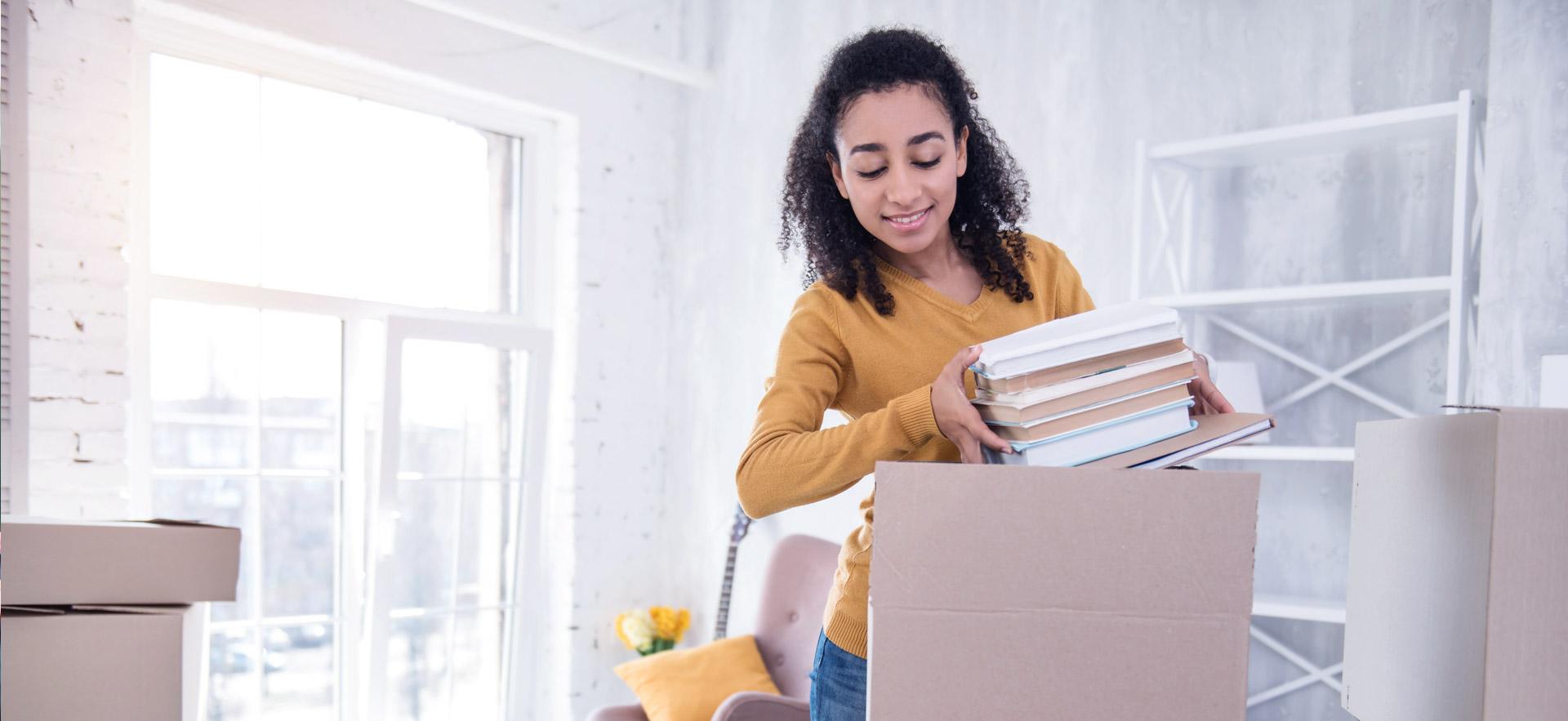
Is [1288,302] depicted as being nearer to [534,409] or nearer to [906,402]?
[906,402]

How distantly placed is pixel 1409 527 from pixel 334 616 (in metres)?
3.18

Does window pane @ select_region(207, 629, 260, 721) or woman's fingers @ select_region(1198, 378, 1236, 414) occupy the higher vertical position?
woman's fingers @ select_region(1198, 378, 1236, 414)

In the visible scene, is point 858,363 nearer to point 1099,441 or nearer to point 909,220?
point 909,220

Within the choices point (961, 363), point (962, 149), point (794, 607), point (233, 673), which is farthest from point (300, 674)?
point (961, 363)

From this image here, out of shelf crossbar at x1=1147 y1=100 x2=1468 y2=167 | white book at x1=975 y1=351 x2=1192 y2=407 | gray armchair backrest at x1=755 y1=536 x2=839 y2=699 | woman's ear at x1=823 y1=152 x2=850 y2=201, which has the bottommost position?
gray armchair backrest at x1=755 y1=536 x2=839 y2=699

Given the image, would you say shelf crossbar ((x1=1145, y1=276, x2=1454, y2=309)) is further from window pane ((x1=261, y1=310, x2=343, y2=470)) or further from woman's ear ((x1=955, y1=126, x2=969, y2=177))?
window pane ((x1=261, y1=310, x2=343, y2=470))

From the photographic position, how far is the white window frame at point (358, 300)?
2.97m

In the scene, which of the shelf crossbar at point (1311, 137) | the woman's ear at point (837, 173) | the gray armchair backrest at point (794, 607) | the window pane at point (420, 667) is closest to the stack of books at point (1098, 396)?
the woman's ear at point (837, 173)

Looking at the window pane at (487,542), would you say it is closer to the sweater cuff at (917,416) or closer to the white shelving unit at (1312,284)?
the white shelving unit at (1312,284)

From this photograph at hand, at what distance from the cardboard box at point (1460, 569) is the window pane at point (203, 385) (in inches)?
117

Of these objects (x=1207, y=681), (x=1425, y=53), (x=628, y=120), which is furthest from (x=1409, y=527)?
(x=628, y=120)

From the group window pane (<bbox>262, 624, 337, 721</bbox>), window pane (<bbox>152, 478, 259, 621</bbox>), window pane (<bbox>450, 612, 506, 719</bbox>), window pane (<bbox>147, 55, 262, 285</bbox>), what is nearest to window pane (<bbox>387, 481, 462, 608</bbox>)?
window pane (<bbox>450, 612, 506, 719</bbox>)

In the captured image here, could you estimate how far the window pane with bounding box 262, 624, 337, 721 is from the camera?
3229mm

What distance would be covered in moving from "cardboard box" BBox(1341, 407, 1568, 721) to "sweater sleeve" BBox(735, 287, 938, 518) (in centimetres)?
38
